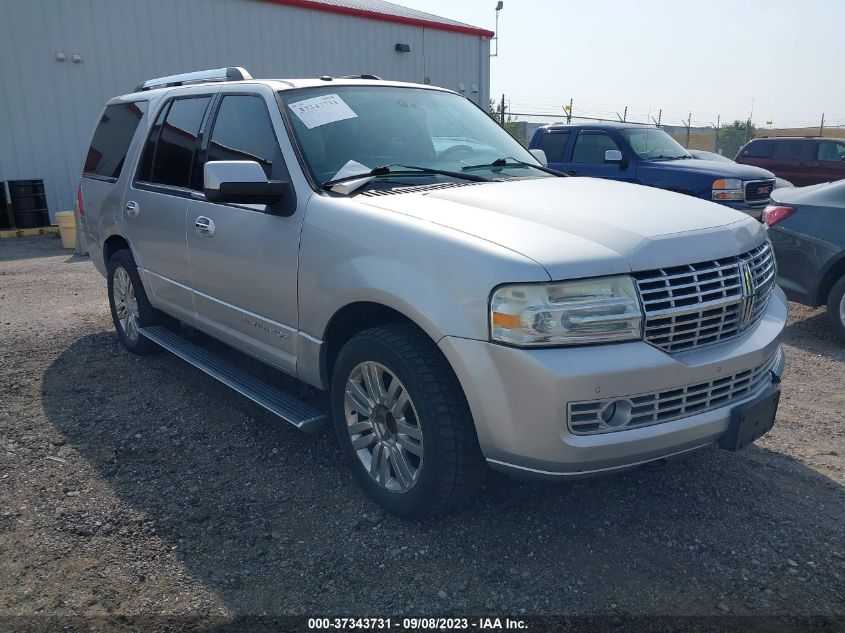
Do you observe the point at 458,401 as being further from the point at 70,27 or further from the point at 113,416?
the point at 70,27

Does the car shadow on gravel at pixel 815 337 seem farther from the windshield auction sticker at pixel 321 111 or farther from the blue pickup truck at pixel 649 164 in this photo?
the windshield auction sticker at pixel 321 111

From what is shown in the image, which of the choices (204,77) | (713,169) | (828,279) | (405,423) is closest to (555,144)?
(713,169)

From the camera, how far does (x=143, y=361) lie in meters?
5.57

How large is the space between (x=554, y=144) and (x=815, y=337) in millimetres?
5912

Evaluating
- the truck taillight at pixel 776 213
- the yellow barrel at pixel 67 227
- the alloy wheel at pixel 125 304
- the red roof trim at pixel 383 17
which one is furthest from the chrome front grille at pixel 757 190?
the red roof trim at pixel 383 17

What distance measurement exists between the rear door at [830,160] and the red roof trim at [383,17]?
9.39 meters

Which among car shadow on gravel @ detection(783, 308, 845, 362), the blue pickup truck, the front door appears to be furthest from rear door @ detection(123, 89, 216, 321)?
the blue pickup truck

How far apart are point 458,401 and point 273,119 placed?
1.92m

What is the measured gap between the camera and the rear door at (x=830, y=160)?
1598cm

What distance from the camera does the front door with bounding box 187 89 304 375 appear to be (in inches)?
141

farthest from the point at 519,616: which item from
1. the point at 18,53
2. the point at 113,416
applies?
the point at 18,53

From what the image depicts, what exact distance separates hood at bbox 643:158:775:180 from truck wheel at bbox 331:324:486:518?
787cm

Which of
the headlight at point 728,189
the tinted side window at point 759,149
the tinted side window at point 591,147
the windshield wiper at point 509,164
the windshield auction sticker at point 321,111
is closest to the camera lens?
the windshield auction sticker at point 321,111

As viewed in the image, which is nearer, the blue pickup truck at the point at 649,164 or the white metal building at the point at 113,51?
the blue pickup truck at the point at 649,164
